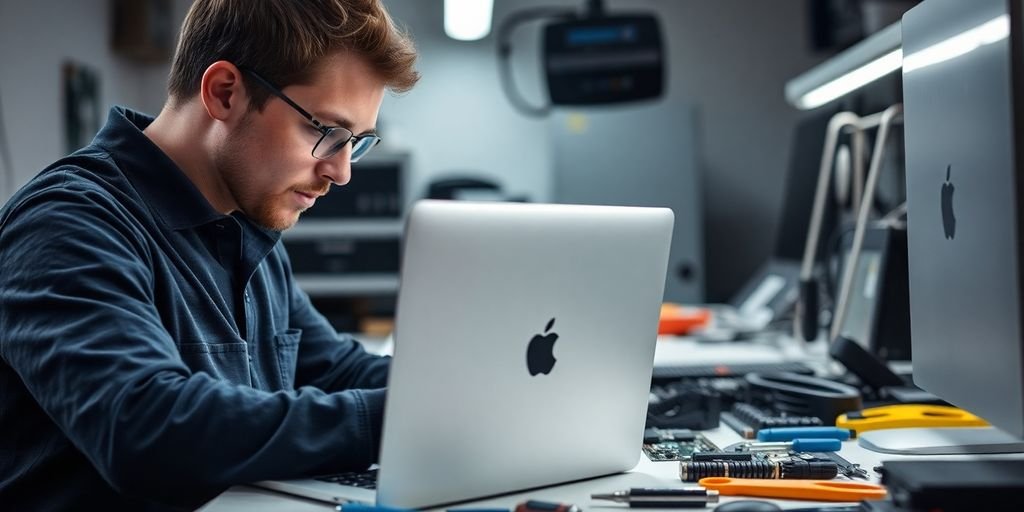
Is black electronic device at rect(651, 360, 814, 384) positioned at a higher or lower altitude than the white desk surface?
higher

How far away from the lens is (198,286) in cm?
117

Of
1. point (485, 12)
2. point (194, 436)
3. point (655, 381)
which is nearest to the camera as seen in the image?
point (194, 436)

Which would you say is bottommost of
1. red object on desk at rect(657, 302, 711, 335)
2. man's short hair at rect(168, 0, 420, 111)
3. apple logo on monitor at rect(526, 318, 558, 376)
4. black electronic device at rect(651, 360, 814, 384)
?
black electronic device at rect(651, 360, 814, 384)

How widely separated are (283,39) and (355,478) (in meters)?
0.54

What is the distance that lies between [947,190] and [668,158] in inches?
110

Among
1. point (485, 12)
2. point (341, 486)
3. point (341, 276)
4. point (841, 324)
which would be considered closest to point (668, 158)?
point (485, 12)

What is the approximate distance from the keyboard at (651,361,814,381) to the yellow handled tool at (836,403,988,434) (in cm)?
38

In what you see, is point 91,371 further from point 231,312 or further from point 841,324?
point 841,324

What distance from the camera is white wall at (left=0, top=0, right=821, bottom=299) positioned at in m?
4.10

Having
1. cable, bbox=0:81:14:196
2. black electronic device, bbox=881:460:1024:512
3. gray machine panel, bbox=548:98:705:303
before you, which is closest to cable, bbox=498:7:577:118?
gray machine panel, bbox=548:98:705:303

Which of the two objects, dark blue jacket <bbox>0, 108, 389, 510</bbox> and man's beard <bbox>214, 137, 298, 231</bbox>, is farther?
man's beard <bbox>214, 137, 298, 231</bbox>

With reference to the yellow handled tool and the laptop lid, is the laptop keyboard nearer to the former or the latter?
the laptop lid

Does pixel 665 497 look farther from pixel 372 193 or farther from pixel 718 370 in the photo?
pixel 372 193

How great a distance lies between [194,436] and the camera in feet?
2.88
